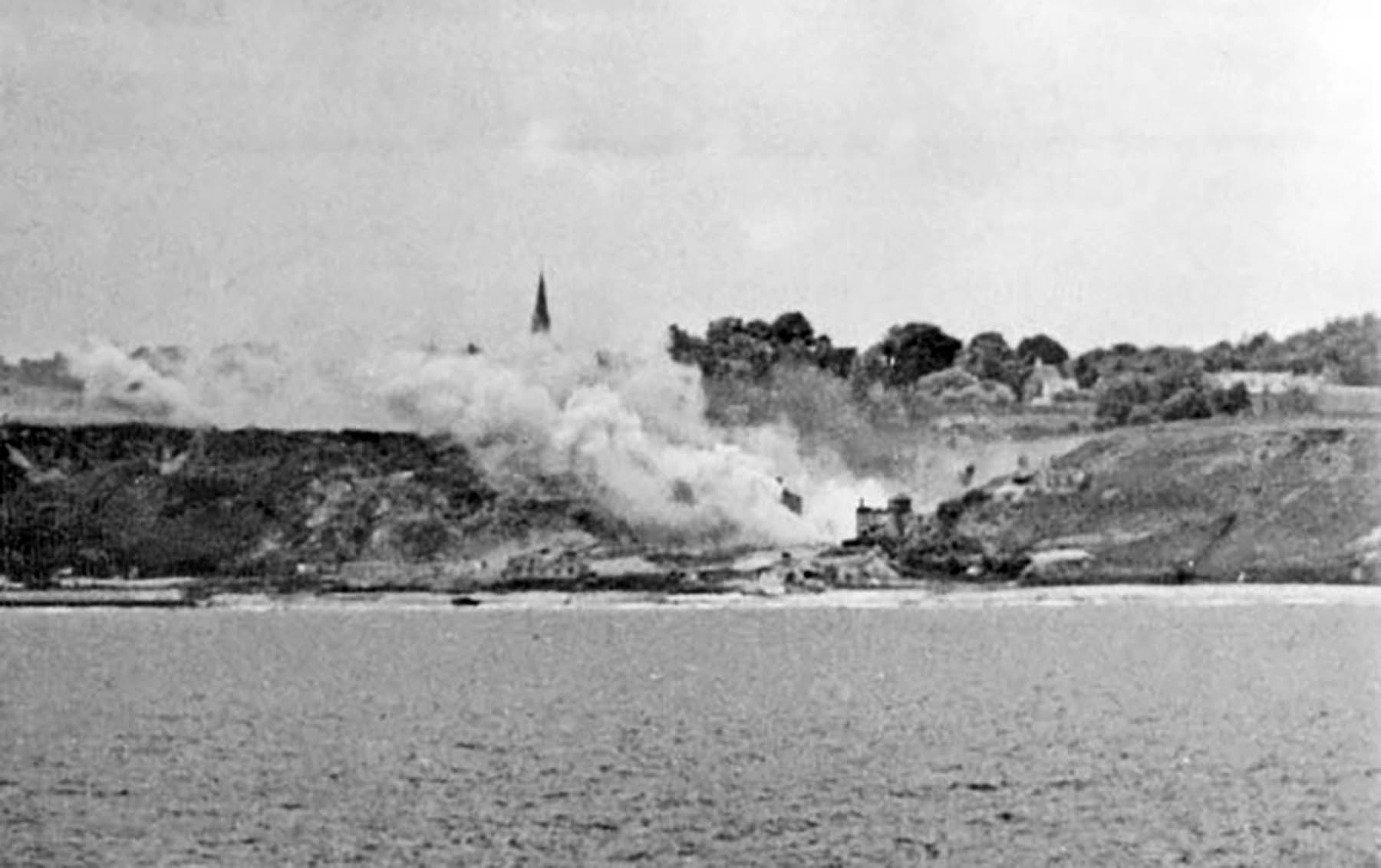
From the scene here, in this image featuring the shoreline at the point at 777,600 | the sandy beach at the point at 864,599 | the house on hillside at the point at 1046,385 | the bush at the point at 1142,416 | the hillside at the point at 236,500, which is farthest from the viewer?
the house on hillside at the point at 1046,385

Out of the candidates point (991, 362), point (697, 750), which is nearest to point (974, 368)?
point (991, 362)

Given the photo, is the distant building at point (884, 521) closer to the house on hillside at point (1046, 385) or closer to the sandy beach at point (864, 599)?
the sandy beach at point (864, 599)

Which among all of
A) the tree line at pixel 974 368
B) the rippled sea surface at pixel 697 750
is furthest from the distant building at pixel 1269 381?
the rippled sea surface at pixel 697 750

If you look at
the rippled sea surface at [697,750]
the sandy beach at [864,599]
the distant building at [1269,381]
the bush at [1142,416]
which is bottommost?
the rippled sea surface at [697,750]

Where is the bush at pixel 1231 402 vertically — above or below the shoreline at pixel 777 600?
above

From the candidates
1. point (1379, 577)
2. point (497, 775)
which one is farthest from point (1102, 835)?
point (1379, 577)

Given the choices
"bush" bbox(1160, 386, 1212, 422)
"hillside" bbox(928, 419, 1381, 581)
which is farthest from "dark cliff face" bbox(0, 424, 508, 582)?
"bush" bbox(1160, 386, 1212, 422)

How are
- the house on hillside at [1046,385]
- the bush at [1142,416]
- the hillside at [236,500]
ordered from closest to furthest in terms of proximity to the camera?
the hillside at [236,500], the bush at [1142,416], the house on hillside at [1046,385]

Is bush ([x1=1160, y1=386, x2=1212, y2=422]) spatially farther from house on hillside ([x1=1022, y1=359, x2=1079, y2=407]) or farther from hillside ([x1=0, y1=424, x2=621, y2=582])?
hillside ([x1=0, y1=424, x2=621, y2=582])
